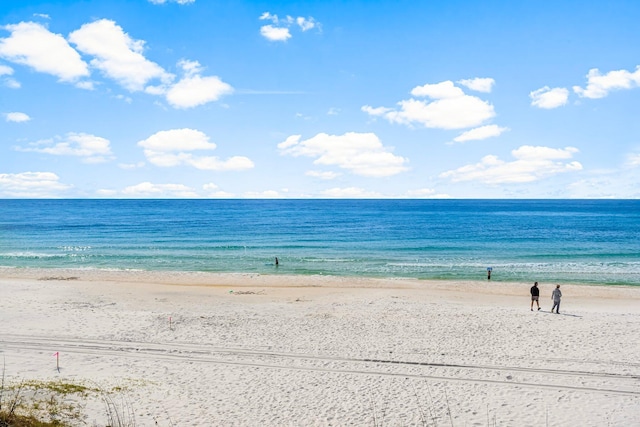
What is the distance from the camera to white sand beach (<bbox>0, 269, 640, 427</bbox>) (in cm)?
1281

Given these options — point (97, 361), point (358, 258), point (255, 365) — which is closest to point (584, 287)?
point (358, 258)

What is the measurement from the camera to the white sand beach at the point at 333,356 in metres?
12.8

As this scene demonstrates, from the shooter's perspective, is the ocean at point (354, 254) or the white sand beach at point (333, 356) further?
the ocean at point (354, 254)

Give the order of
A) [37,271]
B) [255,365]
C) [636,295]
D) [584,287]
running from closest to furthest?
[255,365]
[636,295]
[584,287]
[37,271]

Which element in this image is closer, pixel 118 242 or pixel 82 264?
pixel 82 264

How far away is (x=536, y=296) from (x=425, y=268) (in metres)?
17.0

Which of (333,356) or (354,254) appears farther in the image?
(354,254)

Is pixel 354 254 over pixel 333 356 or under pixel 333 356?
over

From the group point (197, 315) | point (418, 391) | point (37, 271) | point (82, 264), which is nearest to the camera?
point (418, 391)

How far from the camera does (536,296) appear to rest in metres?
24.7

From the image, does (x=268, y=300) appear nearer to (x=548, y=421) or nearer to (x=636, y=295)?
(x=548, y=421)

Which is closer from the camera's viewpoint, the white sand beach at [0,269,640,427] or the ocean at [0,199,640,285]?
the white sand beach at [0,269,640,427]

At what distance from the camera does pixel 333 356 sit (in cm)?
1714

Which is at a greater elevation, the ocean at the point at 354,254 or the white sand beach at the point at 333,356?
the ocean at the point at 354,254
